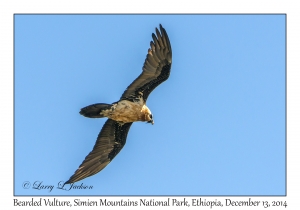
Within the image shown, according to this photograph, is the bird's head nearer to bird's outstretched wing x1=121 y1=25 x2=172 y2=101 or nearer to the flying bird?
the flying bird

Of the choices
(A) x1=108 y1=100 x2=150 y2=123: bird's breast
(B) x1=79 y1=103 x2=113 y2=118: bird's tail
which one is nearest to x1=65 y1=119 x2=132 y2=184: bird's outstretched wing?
(A) x1=108 y1=100 x2=150 y2=123: bird's breast

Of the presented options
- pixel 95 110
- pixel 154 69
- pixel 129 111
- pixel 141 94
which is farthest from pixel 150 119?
pixel 95 110

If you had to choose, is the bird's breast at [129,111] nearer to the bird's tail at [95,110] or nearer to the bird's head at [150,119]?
the bird's head at [150,119]

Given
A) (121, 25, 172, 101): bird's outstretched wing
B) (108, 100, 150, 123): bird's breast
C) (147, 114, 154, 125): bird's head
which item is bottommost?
(147, 114, 154, 125): bird's head

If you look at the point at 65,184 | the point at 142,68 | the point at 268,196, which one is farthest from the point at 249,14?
the point at 65,184

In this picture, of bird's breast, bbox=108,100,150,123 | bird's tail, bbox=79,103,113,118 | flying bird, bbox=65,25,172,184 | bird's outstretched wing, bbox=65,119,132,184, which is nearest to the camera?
bird's tail, bbox=79,103,113,118

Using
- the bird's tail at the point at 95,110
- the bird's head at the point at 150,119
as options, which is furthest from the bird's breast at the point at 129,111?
the bird's tail at the point at 95,110
